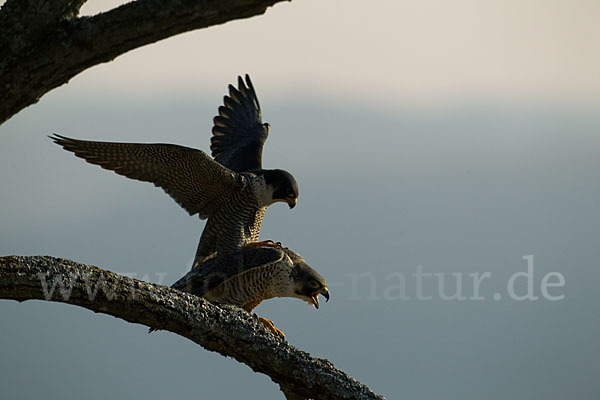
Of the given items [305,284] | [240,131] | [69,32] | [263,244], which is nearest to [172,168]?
[263,244]

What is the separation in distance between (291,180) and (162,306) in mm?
3679

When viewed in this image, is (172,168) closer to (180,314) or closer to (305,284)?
(305,284)

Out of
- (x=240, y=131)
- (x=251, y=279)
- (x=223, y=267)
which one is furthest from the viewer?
(x=240, y=131)

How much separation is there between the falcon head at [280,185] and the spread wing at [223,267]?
1.81ft

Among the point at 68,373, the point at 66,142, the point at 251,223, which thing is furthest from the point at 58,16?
the point at 68,373

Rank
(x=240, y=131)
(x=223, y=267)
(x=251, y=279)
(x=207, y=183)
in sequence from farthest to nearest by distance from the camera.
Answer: (x=240, y=131) → (x=207, y=183) → (x=251, y=279) → (x=223, y=267)

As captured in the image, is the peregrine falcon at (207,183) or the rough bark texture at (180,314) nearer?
the rough bark texture at (180,314)

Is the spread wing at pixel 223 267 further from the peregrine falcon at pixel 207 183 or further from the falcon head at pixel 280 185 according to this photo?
the falcon head at pixel 280 185

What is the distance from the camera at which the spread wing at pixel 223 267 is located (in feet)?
25.2

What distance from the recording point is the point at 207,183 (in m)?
8.17

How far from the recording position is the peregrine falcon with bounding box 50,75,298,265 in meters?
7.62

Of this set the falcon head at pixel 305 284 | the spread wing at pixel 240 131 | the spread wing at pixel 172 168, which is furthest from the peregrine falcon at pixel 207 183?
the falcon head at pixel 305 284

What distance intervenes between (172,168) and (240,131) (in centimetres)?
222

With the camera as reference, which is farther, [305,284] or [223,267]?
[305,284]
